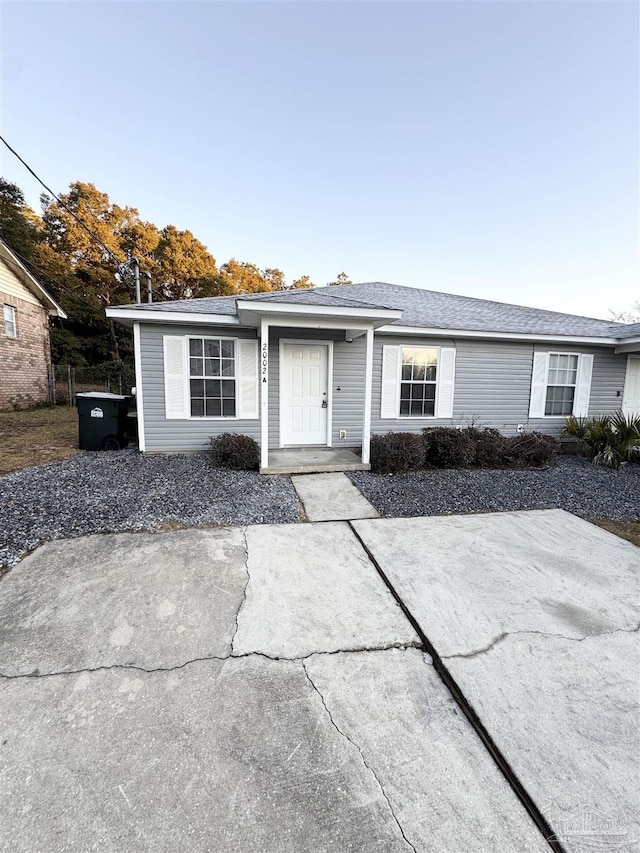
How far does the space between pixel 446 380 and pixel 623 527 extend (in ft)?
13.5

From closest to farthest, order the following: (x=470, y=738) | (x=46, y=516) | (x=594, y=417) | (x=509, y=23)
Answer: (x=470, y=738) < (x=46, y=516) < (x=509, y=23) < (x=594, y=417)

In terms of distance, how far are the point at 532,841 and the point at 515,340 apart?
7966 millimetres

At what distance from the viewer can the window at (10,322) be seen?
11930 millimetres

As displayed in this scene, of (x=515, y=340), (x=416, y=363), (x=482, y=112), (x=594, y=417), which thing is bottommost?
(x=594, y=417)

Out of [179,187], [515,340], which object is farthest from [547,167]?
[179,187]

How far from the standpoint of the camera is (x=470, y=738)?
1.64 m

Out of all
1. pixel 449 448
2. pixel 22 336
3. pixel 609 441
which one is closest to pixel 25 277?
pixel 22 336

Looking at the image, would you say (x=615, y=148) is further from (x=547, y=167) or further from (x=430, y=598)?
(x=430, y=598)

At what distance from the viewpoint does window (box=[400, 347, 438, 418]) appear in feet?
24.4

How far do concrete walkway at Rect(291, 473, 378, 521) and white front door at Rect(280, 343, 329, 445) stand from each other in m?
1.55

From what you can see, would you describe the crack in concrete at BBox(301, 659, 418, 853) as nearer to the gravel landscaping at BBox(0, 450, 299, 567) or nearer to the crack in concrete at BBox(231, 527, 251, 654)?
the crack in concrete at BBox(231, 527, 251, 654)

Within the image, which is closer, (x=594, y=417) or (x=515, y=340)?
(x=515, y=340)

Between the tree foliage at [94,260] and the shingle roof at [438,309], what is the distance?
536 inches

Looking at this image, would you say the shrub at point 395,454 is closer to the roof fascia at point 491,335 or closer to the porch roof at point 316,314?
the porch roof at point 316,314
